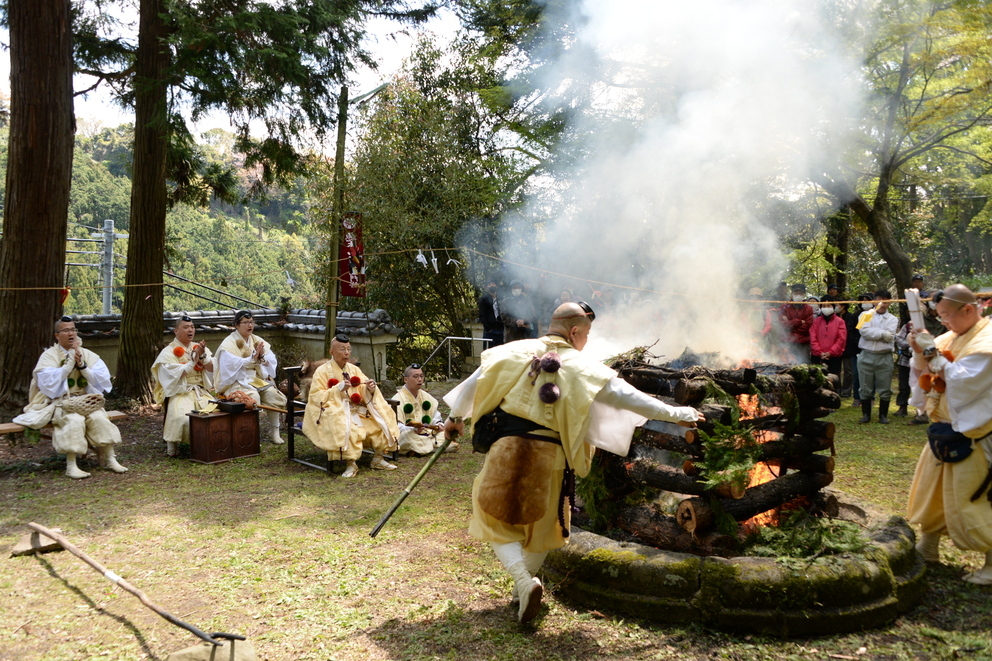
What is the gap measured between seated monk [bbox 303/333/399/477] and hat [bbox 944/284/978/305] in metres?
5.37

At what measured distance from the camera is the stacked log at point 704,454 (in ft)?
13.5

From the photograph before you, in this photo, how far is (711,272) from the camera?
8.28 meters

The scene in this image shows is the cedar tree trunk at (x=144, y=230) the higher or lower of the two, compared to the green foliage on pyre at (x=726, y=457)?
higher

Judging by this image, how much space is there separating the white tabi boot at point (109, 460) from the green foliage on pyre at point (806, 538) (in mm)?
6252

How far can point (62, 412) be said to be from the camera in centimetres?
700

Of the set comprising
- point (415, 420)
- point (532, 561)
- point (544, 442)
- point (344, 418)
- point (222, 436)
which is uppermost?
point (544, 442)

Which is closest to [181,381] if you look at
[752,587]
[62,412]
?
[62,412]

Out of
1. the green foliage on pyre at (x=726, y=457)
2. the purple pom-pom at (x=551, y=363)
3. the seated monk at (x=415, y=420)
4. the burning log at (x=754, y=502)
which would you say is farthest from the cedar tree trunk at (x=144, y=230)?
the green foliage on pyre at (x=726, y=457)

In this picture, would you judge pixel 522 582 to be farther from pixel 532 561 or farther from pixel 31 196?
pixel 31 196

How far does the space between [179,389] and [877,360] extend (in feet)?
29.4

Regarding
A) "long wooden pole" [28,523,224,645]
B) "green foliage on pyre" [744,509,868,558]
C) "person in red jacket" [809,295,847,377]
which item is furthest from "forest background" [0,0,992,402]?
"green foliage on pyre" [744,509,868,558]

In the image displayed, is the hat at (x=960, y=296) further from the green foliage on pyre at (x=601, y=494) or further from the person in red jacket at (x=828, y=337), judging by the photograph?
the person in red jacket at (x=828, y=337)

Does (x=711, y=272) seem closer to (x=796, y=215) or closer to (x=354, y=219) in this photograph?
(x=354, y=219)

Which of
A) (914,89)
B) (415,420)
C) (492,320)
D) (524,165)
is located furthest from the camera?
(524,165)
